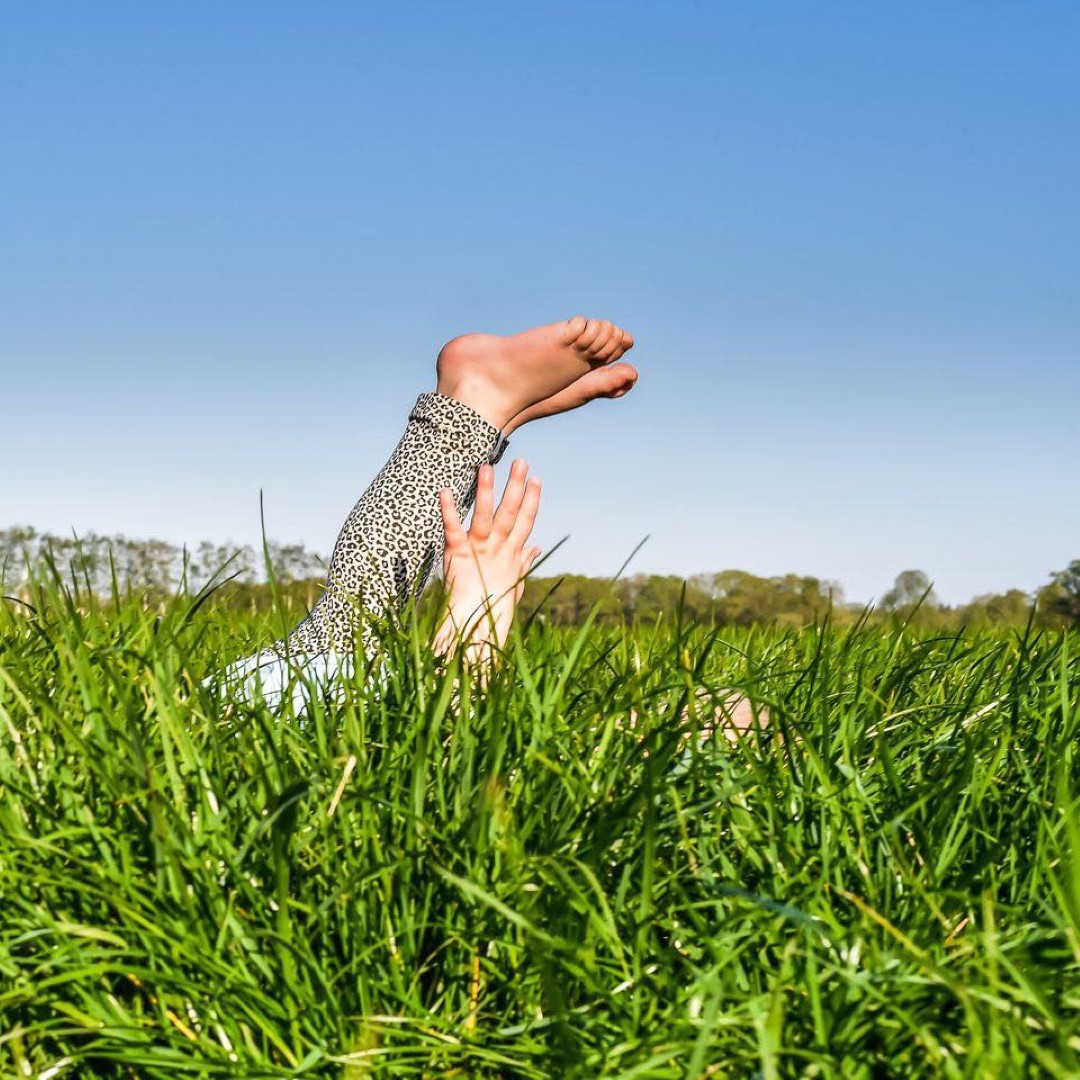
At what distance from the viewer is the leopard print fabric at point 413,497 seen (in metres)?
3.43

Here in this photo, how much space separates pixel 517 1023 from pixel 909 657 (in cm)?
124

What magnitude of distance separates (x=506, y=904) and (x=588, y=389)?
10.5ft

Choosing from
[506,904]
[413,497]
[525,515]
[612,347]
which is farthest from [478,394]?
[506,904]

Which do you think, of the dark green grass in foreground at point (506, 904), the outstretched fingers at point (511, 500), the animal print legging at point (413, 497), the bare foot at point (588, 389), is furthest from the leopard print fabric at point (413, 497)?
the dark green grass in foreground at point (506, 904)

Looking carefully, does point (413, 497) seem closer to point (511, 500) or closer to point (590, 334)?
point (511, 500)

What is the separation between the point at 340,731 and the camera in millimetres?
1610

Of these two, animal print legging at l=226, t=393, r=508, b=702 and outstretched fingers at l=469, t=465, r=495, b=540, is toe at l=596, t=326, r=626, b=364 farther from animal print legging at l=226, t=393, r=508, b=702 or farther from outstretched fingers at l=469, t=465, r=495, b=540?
outstretched fingers at l=469, t=465, r=495, b=540

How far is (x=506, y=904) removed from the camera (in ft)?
4.07

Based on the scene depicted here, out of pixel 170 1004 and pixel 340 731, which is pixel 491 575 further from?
pixel 170 1004

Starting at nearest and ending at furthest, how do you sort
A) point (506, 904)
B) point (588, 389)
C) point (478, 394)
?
point (506, 904)
point (478, 394)
point (588, 389)

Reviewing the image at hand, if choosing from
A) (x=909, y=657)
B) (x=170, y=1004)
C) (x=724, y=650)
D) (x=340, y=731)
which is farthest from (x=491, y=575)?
(x=170, y=1004)

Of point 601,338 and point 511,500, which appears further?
point 601,338

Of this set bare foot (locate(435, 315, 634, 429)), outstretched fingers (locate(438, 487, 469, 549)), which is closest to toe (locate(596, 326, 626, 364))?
bare foot (locate(435, 315, 634, 429))

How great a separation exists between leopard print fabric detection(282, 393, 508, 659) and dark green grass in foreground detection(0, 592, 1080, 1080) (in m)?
1.82
